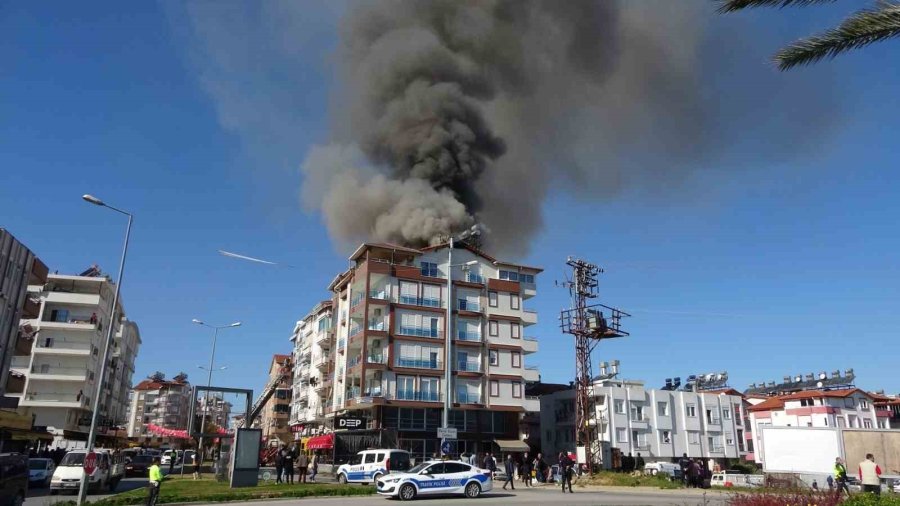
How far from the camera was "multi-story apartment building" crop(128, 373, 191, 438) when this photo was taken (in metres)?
144

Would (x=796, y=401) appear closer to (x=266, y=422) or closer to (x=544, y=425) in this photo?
(x=544, y=425)

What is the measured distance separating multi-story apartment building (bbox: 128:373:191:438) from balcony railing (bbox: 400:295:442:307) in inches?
4261

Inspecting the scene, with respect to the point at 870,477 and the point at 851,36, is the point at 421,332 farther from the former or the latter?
the point at 851,36

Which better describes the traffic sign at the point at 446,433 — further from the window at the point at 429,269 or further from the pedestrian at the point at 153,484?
the window at the point at 429,269

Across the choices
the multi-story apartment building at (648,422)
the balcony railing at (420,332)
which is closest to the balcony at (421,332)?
the balcony railing at (420,332)

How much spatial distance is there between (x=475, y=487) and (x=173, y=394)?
14300cm

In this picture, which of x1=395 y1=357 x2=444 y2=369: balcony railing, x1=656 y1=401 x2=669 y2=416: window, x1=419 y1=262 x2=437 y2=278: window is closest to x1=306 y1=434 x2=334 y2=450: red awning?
x1=395 y1=357 x2=444 y2=369: balcony railing

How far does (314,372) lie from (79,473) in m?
48.7

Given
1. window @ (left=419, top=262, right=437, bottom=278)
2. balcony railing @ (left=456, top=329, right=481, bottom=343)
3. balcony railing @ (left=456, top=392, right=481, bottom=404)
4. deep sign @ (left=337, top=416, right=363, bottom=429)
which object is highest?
window @ (left=419, top=262, right=437, bottom=278)

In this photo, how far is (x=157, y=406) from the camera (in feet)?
481

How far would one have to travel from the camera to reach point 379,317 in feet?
185

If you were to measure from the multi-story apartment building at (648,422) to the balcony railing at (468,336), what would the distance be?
1268 centimetres

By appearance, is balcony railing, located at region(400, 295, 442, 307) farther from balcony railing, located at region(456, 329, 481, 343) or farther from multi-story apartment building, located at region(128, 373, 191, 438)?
multi-story apartment building, located at region(128, 373, 191, 438)

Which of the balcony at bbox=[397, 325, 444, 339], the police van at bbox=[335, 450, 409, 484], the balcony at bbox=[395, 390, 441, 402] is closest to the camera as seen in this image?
the police van at bbox=[335, 450, 409, 484]
